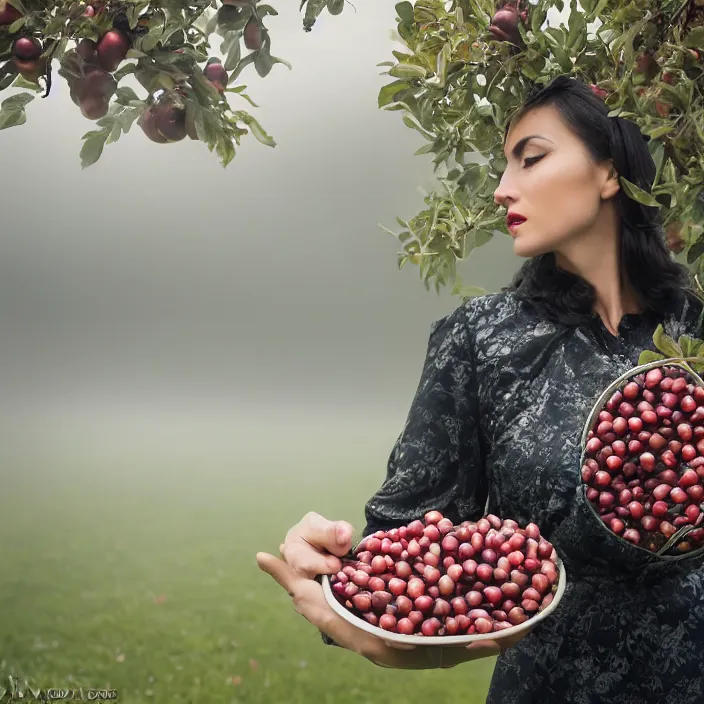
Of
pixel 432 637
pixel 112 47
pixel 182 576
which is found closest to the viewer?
pixel 432 637

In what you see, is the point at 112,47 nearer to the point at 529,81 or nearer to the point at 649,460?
the point at 529,81

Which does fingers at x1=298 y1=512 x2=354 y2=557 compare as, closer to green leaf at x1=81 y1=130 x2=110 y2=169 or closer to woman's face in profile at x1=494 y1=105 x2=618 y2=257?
woman's face in profile at x1=494 y1=105 x2=618 y2=257

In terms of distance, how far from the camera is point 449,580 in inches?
21.5

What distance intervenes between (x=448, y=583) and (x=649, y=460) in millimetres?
185

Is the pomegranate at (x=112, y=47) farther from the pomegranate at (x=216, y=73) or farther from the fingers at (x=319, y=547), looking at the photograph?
the fingers at (x=319, y=547)

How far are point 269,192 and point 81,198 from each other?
12.4 inches

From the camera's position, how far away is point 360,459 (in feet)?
3.73

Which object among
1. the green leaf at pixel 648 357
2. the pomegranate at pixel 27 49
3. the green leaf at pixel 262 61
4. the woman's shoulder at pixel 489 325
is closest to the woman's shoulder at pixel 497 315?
the woman's shoulder at pixel 489 325

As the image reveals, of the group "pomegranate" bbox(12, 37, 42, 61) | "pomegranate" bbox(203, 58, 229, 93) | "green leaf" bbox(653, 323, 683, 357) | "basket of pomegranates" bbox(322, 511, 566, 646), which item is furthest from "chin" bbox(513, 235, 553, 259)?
"pomegranate" bbox(12, 37, 42, 61)

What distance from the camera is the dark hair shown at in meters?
0.70

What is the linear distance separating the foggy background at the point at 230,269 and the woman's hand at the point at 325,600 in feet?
1.78

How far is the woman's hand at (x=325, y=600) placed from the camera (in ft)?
1.81

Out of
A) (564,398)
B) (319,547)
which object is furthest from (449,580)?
(564,398)

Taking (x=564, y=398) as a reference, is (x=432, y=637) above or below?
below
